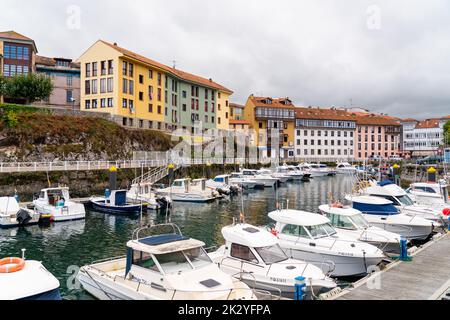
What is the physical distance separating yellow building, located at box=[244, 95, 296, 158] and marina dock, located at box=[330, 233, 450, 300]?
88905 mm

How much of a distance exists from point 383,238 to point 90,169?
122 feet

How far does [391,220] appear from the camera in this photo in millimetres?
24141

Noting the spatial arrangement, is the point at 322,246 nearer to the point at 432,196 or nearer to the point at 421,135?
the point at 432,196

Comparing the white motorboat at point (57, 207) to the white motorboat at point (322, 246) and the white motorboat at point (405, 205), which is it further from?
the white motorboat at point (405, 205)

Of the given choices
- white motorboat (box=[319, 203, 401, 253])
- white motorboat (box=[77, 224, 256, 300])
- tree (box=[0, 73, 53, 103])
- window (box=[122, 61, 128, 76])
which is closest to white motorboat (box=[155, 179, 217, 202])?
white motorboat (box=[319, 203, 401, 253])

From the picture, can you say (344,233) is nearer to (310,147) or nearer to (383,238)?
(383,238)

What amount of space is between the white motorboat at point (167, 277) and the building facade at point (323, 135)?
345 ft

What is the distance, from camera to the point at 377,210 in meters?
25.2

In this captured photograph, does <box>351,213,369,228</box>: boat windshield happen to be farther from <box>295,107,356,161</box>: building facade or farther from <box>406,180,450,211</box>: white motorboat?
<box>295,107,356,161</box>: building facade

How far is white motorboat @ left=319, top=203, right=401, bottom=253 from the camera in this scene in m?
19.8

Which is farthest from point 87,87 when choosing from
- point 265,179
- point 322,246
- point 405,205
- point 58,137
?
point 322,246

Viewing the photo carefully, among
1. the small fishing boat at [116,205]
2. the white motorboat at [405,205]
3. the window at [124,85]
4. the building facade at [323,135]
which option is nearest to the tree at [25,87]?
the window at [124,85]
